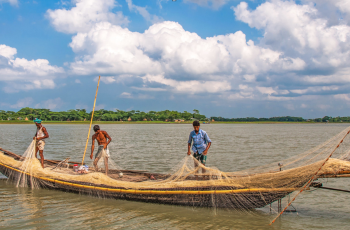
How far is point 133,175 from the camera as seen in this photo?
9109mm

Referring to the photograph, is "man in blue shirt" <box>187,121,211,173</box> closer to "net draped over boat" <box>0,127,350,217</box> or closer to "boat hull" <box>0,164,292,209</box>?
"net draped over boat" <box>0,127,350,217</box>

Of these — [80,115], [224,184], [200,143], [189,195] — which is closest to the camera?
[224,184]

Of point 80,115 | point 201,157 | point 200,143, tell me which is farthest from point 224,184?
point 80,115

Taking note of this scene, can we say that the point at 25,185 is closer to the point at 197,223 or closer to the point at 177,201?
the point at 177,201

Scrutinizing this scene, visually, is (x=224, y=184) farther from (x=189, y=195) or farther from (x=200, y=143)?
(x=200, y=143)

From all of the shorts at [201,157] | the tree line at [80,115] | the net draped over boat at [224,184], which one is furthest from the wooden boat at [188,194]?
the tree line at [80,115]

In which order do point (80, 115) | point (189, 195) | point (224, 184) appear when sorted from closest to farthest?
point (224, 184) → point (189, 195) → point (80, 115)

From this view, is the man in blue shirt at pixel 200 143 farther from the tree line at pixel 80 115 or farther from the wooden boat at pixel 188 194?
the tree line at pixel 80 115

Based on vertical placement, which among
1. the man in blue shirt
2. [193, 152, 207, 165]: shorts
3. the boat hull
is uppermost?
the man in blue shirt

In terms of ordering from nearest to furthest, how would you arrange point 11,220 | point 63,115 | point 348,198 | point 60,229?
point 60,229, point 11,220, point 348,198, point 63,115

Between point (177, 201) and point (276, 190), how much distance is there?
7.71 ft

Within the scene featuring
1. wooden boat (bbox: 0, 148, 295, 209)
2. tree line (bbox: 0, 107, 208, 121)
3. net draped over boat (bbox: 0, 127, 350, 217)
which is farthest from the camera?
tree line (bbox: 0, 107, 208, 121)

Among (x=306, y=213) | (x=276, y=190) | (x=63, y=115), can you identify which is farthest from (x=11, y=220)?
(x=63, y=115)

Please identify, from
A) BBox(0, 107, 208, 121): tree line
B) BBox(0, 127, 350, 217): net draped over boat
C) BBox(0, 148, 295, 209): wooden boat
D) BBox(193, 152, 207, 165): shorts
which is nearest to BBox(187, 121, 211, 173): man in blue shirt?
BBox(193, 152, 207, 165): shorts
